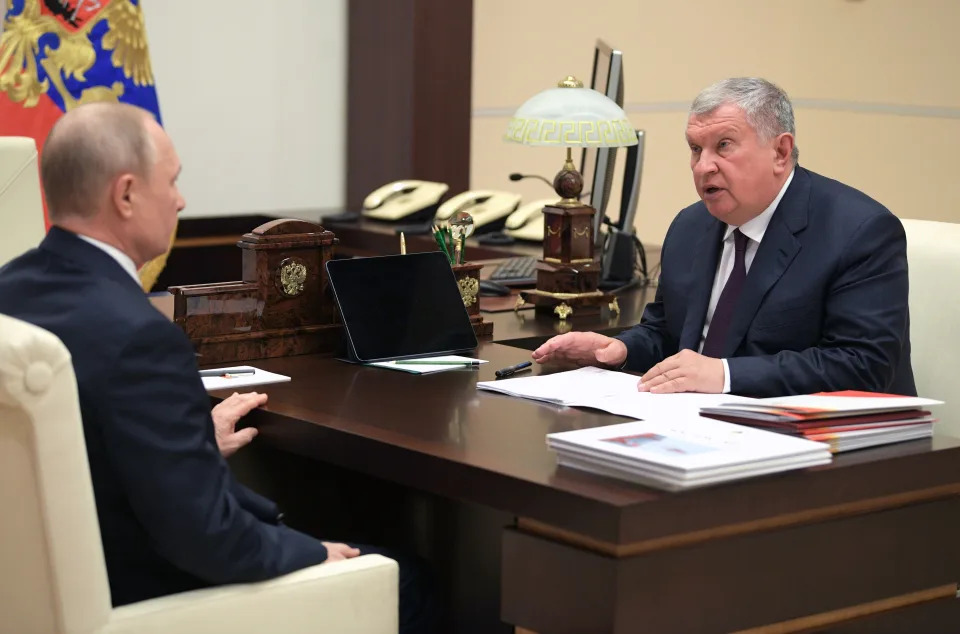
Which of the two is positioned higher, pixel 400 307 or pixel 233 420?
pixel 400 307

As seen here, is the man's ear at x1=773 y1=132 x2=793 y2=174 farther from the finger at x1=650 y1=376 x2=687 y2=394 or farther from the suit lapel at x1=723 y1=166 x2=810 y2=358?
the finger at x1=650 y1=376 x2=687 y2=394

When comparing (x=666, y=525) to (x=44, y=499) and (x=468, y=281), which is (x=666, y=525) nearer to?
(x=44, y=499)

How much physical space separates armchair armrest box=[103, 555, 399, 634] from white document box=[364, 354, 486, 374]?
74 centimetres

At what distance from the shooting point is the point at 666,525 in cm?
173

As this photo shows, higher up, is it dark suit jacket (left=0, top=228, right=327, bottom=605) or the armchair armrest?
dark suit jacket (left=0, top=228, right=327, bottom=605)

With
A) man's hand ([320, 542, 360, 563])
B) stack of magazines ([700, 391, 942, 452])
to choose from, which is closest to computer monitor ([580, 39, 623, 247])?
stack of magazines ([700, 391, 942, 452])

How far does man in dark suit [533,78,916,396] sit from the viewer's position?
2.50m

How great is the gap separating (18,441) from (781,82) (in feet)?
17.5

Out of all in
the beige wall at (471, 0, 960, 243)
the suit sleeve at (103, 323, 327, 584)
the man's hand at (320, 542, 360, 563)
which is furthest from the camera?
the beige wall at (471, 0, 960, 243)

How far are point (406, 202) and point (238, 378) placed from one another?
9.59ft

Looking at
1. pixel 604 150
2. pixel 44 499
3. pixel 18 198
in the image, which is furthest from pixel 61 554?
pixel 604 150

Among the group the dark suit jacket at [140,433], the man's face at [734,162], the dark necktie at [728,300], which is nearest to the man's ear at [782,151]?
the man's face at [734,162]

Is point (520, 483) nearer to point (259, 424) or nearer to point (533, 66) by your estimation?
point (259, 424)

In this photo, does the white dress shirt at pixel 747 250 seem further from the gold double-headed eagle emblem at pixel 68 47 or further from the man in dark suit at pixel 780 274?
the gold double-headed eagle emblem at pixel 68 47
